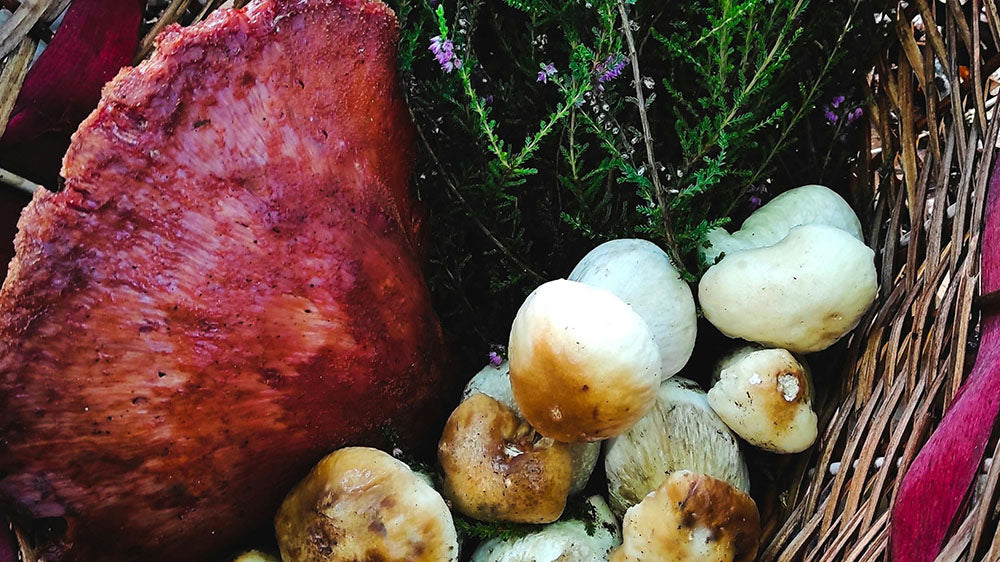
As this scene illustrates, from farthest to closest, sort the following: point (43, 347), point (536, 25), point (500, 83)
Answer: point (500, 83)
point (536, 25)
point (43, 347)

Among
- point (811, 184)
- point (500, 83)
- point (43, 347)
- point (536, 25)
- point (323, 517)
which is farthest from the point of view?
point (811, 184)

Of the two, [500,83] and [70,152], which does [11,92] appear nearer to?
[70,152]

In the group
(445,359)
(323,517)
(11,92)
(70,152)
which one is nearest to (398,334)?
(445,359)

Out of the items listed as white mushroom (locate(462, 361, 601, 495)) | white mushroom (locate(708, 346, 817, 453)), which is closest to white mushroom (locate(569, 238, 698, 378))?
white mushroom (locate(708, 346, 817, 453))

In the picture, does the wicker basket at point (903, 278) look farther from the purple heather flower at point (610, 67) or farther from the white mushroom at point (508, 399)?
the purple heather flower at point (610, 67)

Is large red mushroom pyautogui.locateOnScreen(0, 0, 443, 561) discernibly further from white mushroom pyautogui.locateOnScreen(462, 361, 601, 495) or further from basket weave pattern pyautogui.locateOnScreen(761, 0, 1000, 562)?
basket weave pattern pyautogui.locateOnScreen(761, 0, 1000, 562)

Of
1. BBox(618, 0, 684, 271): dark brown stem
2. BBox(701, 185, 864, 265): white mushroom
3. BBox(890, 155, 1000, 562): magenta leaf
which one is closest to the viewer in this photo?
BBox(890, 155, 1000, 562): magenta leaf
